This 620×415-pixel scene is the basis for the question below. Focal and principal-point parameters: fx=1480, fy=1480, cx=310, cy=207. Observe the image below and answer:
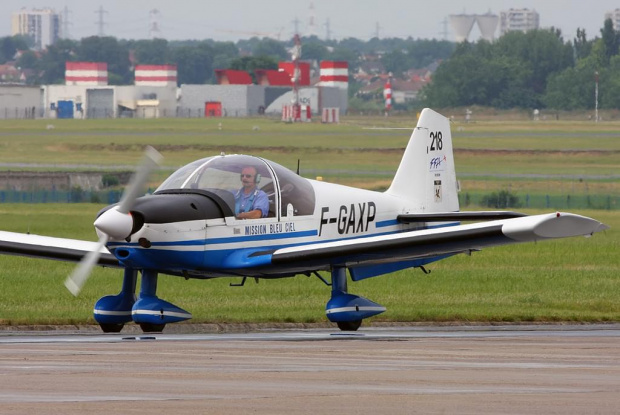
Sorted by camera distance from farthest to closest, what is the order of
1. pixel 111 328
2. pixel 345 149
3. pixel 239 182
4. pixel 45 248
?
pixel 345 149 → pixel 45 248 → pixel 111 328 → pixel 239 182

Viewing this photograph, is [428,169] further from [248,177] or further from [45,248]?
[45,248]

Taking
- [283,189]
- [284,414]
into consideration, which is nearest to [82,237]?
[283,189]

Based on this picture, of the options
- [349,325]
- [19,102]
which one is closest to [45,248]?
[349,325]

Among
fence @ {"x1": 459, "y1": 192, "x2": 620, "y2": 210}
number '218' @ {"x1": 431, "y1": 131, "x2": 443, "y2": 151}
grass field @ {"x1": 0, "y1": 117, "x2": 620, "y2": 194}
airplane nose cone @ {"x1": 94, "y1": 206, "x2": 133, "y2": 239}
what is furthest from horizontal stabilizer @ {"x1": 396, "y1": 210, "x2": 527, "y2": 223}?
grass field @ {"x1": 0, "y1": 117, "x2": 620, "y2": 194}

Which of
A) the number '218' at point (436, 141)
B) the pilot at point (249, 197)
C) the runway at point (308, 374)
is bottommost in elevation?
the runway at point (308, 374)

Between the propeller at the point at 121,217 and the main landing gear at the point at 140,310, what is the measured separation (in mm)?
812

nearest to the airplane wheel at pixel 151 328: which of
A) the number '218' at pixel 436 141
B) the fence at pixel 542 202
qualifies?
the number '218' at pixel 436 141

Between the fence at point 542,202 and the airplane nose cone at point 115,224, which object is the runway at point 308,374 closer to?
the airplane nose cone at point 115,224

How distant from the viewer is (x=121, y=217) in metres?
17.7

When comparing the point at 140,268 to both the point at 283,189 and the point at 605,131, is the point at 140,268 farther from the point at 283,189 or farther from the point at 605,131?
the point at 605,131

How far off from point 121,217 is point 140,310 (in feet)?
4.33

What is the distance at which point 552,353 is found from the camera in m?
15.4

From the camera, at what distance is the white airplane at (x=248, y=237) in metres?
18.0

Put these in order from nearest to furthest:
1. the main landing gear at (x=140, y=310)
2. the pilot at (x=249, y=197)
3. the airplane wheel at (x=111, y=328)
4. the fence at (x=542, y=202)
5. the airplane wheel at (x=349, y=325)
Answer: the main landing gear at (x=140, y=310) < the pilot at (x=249, y=197) < the airplane wheel at (x=111, y=328) < the airplane wheel at (x=349, y=325) < the fence at (x=542, y=202)
